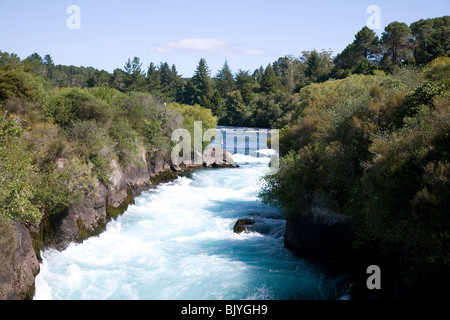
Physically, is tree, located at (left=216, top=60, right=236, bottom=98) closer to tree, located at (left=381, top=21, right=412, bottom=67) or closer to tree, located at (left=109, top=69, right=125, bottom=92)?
tree, located at (left=109, top=69, right=125, bottom=92)

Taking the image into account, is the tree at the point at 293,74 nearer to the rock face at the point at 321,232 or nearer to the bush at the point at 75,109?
the bush at the point at 75,109

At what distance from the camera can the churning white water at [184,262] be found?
15.2 metres

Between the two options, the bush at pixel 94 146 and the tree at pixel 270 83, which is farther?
the tree at pixel 270 83

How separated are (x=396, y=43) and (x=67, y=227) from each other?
58.8 meters

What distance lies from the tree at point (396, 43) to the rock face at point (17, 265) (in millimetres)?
56900

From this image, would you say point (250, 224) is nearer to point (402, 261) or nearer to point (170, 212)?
point (170, 212)

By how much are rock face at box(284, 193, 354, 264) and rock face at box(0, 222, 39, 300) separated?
1250cm

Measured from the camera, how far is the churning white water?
1518 cm

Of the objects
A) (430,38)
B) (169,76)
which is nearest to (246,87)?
(169,76)

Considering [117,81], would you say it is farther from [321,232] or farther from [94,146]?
[321,232]

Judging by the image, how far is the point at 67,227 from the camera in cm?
1845

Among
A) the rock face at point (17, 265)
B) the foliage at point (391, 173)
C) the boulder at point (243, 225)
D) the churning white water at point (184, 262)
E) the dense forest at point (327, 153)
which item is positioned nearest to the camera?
the foliage at point (391, 173)

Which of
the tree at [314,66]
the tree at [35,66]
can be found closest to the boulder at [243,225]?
the tree at [35,66]

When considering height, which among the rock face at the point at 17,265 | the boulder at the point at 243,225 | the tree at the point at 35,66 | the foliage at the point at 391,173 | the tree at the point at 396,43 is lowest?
the boulder at the point at 243,225
